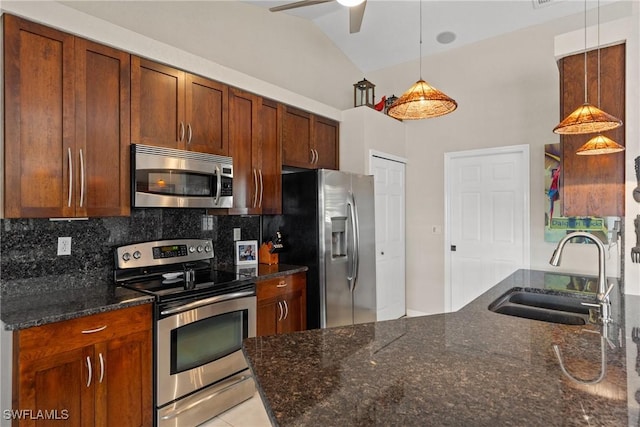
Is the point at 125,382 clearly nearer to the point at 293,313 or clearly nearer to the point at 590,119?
the point at 293,313

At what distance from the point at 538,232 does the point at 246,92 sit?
3.28 meters

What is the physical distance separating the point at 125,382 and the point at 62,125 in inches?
57.4

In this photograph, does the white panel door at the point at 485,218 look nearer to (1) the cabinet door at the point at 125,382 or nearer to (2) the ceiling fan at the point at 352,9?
(2) the ceiling fan at the point at 352,9

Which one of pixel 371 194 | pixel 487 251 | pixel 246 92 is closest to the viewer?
pixel 246 92

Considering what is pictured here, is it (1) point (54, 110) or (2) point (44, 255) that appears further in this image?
(2) point (44, 255)

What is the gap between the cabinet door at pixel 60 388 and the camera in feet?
5.30

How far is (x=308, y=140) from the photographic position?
3.63 metres

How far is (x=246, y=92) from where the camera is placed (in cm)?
299

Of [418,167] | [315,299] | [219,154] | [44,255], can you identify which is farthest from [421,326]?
[418,167]

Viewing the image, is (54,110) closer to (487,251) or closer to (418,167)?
(418,167)

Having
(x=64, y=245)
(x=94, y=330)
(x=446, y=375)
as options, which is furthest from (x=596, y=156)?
A: (x=64, y=245)

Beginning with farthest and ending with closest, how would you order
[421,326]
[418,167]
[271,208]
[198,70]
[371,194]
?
[418,167] < [371,194] < [271,208] < [198,70] < [421,326]

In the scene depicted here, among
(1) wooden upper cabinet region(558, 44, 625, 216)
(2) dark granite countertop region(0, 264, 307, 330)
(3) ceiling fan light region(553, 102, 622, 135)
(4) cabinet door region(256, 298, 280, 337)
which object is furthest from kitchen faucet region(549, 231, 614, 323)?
(2) dark granite countertop region(0, 264, 307, 330)

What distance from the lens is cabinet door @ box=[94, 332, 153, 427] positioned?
73.9 inches
